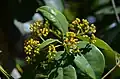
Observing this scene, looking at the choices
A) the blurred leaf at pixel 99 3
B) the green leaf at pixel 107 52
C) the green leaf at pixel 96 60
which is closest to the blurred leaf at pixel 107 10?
the blurred leaf at pixel 99 3

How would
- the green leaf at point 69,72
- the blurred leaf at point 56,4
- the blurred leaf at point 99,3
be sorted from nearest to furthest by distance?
the green leaf at point 69,72, the blurred leaf at point 56,4, the blurred leaf at point 99,3

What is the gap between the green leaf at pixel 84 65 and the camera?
3.81 ft

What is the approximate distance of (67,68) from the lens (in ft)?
3.83

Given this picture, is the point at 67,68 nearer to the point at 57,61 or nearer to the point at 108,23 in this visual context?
the point at 57,61

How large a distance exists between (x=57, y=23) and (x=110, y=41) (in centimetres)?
62

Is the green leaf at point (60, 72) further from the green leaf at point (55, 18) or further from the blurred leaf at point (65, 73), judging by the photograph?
the green leaf at point (55, 18)

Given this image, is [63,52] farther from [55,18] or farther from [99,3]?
[99,3]

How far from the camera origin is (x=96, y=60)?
46.9 inches

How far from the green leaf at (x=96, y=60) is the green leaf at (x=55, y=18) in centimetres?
8

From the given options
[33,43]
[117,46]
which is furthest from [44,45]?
[117,46]

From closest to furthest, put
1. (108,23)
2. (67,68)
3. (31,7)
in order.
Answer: (67,68) → (31,7) → (108,23)

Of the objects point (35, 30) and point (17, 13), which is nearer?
point (35, 30)

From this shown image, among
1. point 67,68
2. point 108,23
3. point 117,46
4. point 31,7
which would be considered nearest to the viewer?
point 67,68

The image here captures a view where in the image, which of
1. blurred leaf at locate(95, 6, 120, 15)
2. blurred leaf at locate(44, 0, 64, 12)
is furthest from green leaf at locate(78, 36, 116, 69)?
blurred leaf at locate(95, 6, 120, 15)
